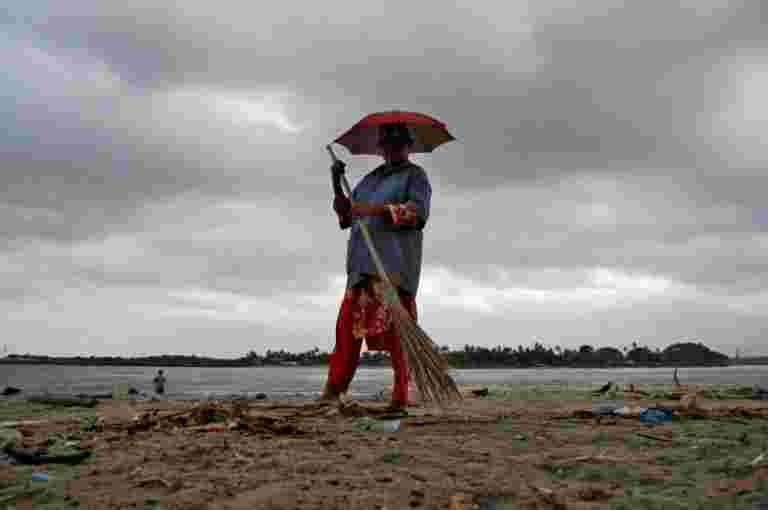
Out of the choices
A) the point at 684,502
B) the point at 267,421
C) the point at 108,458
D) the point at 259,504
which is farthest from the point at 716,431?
the point at 108,458

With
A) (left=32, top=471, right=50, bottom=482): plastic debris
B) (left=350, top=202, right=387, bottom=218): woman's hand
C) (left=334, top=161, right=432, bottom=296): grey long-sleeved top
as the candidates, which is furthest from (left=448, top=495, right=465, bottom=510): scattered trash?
(left=350, top=202, right=387, bottom=218): woman's hand

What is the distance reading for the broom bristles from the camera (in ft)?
19.6

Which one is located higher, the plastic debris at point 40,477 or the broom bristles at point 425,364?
the broom bristles at point 425,364

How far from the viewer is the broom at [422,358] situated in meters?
5.98

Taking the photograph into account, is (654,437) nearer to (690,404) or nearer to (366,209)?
(690,404)

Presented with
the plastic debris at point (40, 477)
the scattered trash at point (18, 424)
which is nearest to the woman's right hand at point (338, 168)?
the scattered trash at point (18, 424)

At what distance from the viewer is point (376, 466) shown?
3369 mm

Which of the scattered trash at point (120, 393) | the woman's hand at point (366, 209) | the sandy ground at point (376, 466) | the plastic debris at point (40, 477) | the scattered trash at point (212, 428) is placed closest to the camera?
the sandy ground at point (376, 466)

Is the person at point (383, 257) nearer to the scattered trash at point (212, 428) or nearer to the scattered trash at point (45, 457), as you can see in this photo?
the scattered trash at point (212, 428)

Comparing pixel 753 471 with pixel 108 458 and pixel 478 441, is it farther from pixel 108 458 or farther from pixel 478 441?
pixel 108 458

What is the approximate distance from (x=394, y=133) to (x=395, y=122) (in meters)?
0.34

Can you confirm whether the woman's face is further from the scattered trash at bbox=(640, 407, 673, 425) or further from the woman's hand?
the scattered trash at bbox=(640, 407, 673, 425)

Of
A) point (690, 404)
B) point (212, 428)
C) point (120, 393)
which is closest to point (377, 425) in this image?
point (212, 428)

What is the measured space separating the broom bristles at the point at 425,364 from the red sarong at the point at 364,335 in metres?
0.47
